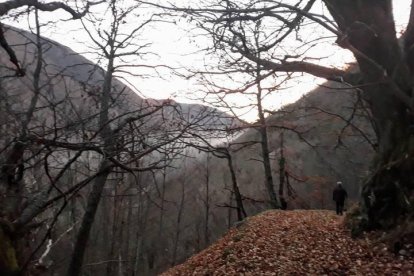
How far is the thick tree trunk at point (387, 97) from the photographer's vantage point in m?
8.42

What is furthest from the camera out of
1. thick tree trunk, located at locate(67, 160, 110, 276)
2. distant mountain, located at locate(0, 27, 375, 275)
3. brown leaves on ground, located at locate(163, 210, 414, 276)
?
distant mountain, located at locate(0, 27, 375, 275)

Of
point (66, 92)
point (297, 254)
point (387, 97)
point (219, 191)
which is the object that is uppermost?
point (387, 97)

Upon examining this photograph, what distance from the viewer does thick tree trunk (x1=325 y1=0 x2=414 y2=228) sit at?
8.42 m

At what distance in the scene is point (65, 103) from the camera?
5207 mm

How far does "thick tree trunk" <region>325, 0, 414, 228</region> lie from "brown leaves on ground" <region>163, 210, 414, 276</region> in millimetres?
868

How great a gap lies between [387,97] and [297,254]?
3.61 meters

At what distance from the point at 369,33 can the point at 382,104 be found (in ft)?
5.02

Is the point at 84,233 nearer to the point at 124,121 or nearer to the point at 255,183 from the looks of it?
the point at 124,121

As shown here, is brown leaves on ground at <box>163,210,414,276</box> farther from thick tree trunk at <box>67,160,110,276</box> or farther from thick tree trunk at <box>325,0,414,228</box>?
thick tree trunk at <box>67,160,110,276</box>

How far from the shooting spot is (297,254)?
8719 millimetres

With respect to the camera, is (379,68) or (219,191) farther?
(219,191)

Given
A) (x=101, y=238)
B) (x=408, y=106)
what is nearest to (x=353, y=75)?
(x=408, y=106)

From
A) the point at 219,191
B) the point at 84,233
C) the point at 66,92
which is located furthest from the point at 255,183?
the point at 66,92

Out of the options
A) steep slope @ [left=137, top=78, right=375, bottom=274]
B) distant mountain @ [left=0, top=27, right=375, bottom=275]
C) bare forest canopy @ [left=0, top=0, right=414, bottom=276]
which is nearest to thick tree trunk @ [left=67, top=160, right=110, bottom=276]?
bare forest canopy @ [left=0, top=0, right=414, bottom=276]
